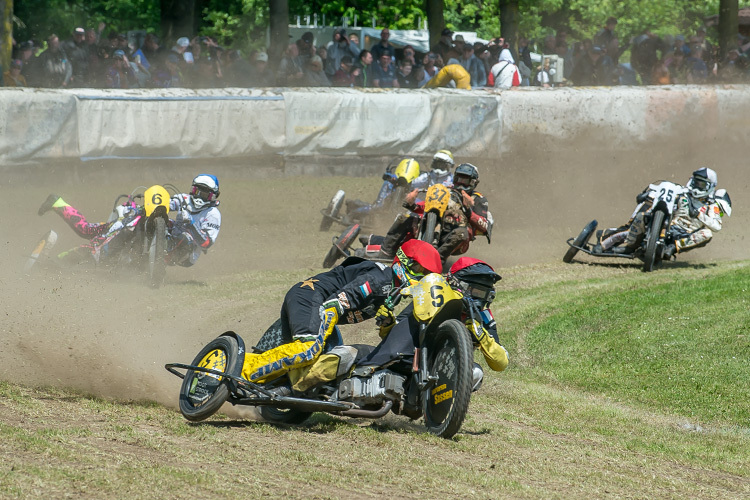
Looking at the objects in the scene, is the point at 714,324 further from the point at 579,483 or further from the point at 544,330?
the point at 579,483

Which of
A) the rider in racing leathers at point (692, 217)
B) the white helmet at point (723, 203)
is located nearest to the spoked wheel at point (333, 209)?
the rider in racing leathers at point (692, 217)

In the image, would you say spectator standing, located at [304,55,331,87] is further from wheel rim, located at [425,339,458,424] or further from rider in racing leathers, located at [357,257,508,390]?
wheel rim, located at [425,339,458,424]

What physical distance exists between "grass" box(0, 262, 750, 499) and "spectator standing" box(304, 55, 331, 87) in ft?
40.4

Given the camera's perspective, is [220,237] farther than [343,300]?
Yes

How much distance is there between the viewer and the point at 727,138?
2512 cm

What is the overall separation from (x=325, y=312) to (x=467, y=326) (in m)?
1.06

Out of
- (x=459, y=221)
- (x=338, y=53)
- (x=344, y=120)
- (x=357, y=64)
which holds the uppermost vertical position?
(x=338, y=53)

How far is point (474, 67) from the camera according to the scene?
24.8 metres

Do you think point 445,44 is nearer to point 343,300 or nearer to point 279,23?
point 279,23

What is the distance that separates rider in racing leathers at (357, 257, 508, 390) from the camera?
7.26 meters

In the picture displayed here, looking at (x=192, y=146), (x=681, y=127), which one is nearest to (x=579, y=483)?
(x=192, y=146)

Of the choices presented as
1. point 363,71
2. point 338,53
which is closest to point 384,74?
point 363,71

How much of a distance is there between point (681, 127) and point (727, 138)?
1392 mm

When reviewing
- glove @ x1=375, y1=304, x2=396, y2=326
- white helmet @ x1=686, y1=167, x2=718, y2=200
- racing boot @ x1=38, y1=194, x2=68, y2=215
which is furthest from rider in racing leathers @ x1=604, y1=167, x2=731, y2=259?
glove @ x1=375, y1=304, x2=396, y2=326
